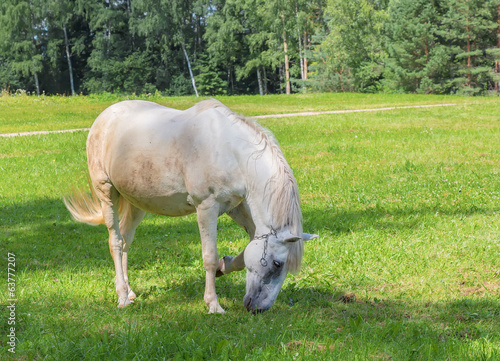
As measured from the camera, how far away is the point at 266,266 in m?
4.34

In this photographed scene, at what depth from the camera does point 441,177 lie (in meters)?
10.6

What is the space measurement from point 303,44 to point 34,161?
1813 inches

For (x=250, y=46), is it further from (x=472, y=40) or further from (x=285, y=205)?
(x=285, y=205)

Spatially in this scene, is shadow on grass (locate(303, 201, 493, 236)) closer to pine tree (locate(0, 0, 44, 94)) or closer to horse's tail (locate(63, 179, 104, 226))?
horse's tail (locate(63, 179, 104, 226))

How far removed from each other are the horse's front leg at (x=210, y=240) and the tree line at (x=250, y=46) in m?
36.6

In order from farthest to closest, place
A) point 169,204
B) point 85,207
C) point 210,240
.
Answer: point 85,207
point 169,204
point 210,240

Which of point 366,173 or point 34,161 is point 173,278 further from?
point 34,161

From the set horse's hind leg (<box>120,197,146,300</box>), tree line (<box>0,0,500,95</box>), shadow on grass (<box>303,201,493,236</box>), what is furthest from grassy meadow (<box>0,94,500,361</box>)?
tree line (<box>0,0,500,95</box>)

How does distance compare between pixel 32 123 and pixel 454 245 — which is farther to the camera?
pixel 32 123

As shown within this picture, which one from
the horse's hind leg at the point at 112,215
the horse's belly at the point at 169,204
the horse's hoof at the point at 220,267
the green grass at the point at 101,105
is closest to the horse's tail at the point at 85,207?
the horse's hind leg at the point at 112,215

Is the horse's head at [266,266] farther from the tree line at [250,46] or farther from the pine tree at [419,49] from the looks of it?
the pine tree at [419,49]

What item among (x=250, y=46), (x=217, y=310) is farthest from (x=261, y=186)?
(x=250, y=46)

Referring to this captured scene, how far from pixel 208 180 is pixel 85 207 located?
2153mm

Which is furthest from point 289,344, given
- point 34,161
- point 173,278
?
point 34,161
